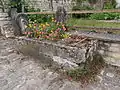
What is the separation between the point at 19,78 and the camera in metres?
2.67

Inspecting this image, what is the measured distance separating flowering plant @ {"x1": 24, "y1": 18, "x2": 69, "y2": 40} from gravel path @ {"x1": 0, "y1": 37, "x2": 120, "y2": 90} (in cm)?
68

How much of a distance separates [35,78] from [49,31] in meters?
1.32

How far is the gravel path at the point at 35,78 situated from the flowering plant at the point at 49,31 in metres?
0.68

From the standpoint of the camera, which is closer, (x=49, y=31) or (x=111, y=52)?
(x=111, y=52)

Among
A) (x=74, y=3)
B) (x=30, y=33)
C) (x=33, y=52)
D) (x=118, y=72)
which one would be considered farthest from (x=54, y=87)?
(x=74, y=3)

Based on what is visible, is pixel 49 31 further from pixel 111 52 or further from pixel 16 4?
pixel 16 4

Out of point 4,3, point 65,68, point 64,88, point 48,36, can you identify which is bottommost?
point 64,88

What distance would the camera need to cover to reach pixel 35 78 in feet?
8.82

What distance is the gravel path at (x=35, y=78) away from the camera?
96.0 inches

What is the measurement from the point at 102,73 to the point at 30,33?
6.89ft

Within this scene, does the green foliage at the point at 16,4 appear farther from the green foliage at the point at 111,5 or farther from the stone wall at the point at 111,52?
the green foliage at the point at 111,5

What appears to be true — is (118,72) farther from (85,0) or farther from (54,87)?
(85,0)

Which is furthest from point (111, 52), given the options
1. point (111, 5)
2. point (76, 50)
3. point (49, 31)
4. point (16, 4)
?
point (111, 5)

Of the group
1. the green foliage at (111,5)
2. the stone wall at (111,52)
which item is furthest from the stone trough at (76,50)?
the green foliage at (111,5)
